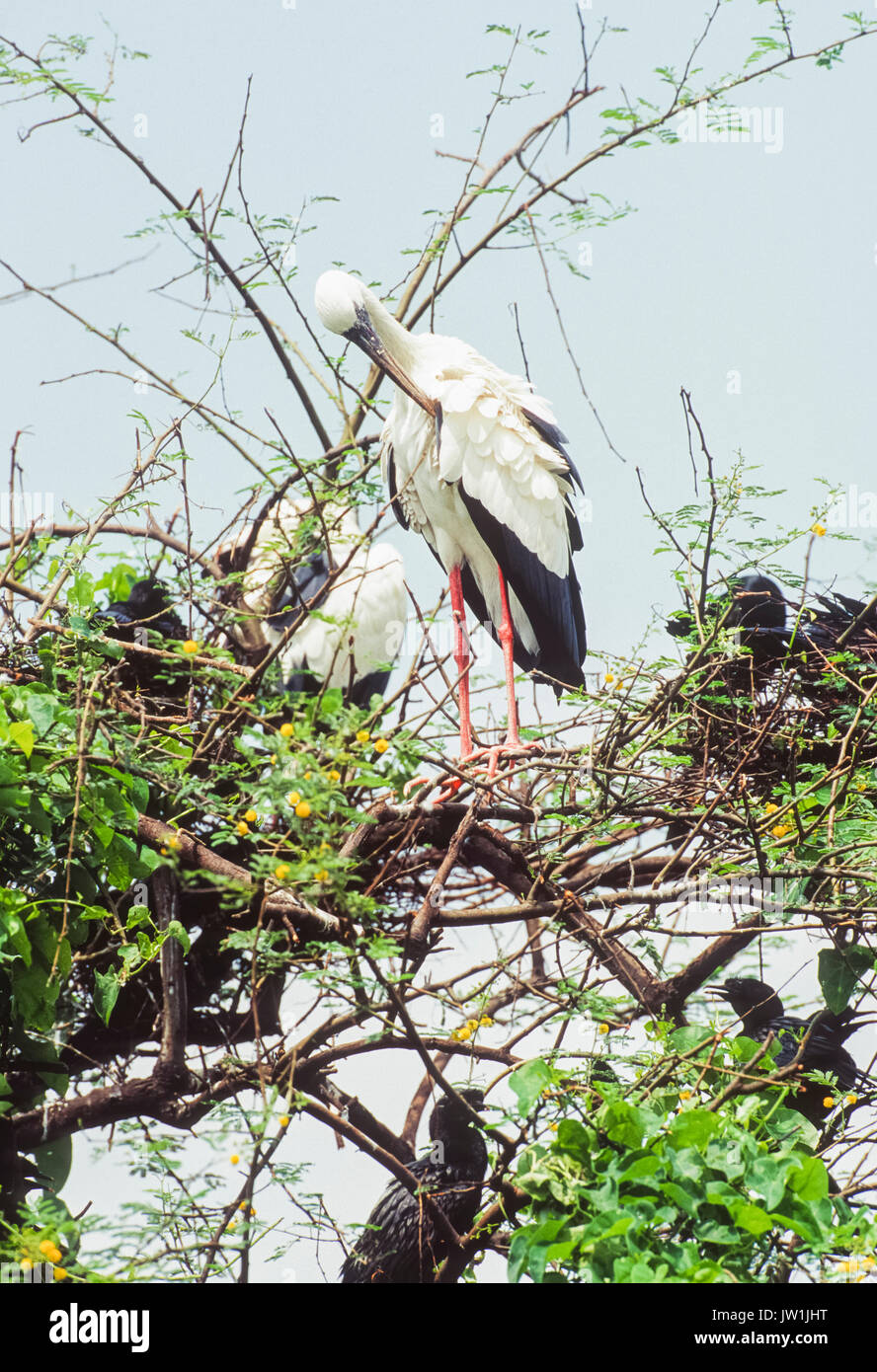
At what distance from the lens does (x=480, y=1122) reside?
122 inches

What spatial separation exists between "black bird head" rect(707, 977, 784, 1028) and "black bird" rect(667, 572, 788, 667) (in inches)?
36.5

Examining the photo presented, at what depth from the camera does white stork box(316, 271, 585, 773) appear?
4.19m

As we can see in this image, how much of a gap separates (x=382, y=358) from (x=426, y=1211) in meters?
2.53

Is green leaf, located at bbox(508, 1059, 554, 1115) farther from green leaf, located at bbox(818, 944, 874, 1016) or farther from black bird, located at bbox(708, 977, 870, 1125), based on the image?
green leaf, located at bbox(818, 944, 874, 1016)

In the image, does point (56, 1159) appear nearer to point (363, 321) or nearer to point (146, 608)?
point (146, 608)

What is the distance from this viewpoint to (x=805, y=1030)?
128 inches

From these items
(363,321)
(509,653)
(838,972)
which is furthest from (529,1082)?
(363,321)

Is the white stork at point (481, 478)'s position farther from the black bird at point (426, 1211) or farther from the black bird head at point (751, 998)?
the black bird at point (426, 1211)

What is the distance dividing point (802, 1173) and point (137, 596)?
249 centimetres

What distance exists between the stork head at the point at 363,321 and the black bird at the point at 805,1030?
2.00 m

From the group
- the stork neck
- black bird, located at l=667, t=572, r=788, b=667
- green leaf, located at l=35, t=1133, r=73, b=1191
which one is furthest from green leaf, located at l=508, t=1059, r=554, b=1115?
the stork neck

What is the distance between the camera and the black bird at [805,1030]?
326 cm

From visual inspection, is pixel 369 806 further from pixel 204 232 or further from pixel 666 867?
pixel 204 232
